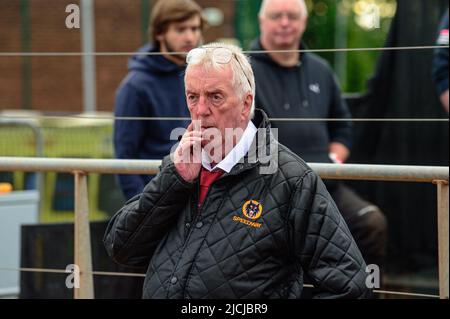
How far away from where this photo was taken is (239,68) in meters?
2.92

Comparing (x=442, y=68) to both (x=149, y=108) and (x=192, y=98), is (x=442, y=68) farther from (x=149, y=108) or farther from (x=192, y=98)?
(x=192, y=98)

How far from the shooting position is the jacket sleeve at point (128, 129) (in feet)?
16.4

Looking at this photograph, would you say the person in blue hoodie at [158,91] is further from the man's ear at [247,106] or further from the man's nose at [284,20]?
the man's ear at [247,106]

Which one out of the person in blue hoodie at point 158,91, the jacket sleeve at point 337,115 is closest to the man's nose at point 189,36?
the person in blue hoodie at point 158,91

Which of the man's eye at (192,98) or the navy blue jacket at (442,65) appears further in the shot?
the navy blue jacket at (442,65)

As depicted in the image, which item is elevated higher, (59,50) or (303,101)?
(59,50)

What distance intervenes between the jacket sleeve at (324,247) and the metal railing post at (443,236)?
2.49ft

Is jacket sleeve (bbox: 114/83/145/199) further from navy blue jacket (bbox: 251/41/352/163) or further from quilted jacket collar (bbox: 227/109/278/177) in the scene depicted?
quilted jacket collar (bbox: 227/109/278/177)

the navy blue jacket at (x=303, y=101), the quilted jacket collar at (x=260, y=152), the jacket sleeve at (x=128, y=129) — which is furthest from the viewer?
the navy blue jacket at (x=303, y=101)

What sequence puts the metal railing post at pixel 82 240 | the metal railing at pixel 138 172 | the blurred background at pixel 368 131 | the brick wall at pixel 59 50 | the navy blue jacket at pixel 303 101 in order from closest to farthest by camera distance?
the metal railing at pixel 138 172, the metal railing post at pixel 82 240, the navy blue jacket at pixel 303 101, the blurred background at pixel 368 131, the brick wall at pixel 59 50

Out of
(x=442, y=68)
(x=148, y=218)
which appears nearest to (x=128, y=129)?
(x=442, y=68)

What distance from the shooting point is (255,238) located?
2820 millimetres

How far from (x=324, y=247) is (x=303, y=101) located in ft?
8.31

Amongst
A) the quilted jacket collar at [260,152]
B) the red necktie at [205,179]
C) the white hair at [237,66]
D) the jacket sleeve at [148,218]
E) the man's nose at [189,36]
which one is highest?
the man's nose at [189,36]
